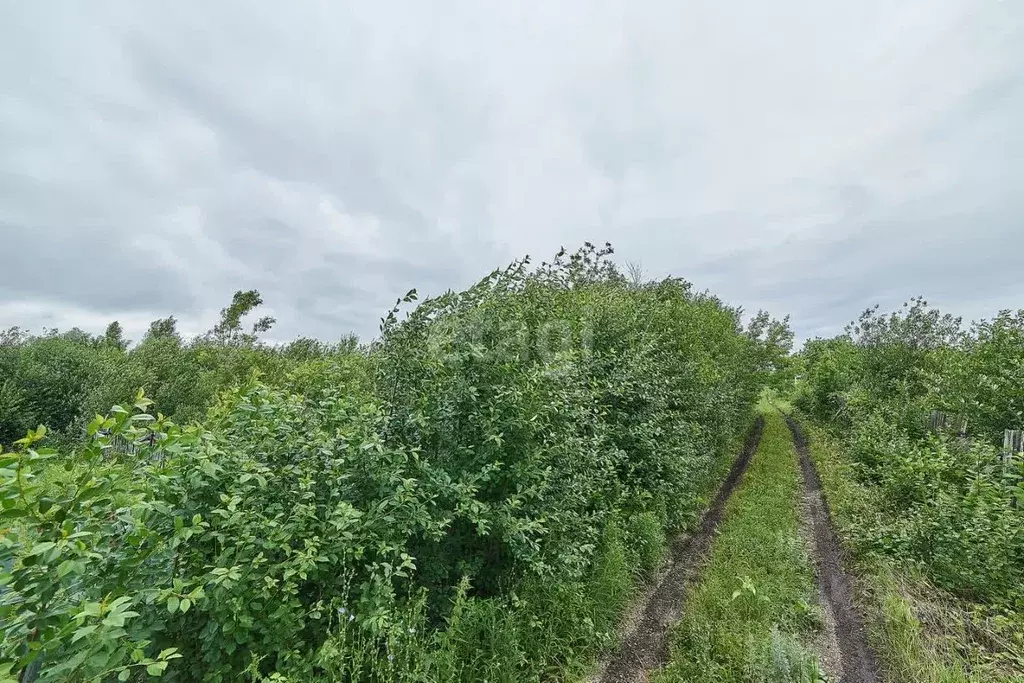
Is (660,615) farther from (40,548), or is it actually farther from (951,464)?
(951,464)

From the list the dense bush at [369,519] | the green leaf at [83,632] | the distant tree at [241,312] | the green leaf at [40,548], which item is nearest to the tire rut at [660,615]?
the dense bush at [369,519]

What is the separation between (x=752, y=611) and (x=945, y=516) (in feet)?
11.2

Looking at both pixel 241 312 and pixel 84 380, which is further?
pixel 241 312

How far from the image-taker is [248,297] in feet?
141

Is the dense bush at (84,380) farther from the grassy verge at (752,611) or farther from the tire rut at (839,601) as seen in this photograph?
the tire rut at (839,601)

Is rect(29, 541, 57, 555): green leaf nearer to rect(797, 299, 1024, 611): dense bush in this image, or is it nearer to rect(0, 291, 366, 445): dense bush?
rect(797, 299, 1024, 611): dense bush

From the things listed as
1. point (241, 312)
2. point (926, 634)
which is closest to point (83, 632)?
point (926, 634)

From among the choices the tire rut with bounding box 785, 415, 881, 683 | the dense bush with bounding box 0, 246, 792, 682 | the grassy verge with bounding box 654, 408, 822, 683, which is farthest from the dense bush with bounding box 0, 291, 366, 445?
the tire rut with bounding box 785, 415, 881, 683

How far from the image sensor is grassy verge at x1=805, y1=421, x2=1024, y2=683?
388 cm

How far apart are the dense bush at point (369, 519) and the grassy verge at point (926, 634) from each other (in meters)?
2.52

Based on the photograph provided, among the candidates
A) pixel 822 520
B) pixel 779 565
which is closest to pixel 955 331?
pixel 822 520

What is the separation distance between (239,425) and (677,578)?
5719 mm

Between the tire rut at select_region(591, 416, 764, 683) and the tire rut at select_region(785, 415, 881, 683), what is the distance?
1501 mm

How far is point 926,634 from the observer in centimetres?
442
